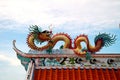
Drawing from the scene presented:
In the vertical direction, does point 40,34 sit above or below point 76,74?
above

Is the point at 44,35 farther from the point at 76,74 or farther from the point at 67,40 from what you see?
the point at 76,74

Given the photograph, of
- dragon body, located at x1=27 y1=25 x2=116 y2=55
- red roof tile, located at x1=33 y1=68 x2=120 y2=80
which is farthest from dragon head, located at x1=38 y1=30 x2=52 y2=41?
red roof tile, located at x1=33 y1=68 x2=120 y2=80

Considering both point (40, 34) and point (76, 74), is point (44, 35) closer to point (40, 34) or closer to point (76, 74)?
point (40, 34)

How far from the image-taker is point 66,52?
1423 cm

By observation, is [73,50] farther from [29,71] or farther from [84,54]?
[29,71]

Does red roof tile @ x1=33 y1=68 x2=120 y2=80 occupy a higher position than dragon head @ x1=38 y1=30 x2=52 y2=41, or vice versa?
dragon head @ x1=38 y1=30 x2=52 y2=41

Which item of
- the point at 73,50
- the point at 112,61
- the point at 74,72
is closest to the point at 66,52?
the point at 73,50

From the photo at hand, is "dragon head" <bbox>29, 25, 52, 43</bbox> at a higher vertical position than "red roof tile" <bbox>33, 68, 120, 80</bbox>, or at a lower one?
higher

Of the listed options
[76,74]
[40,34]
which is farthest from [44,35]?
[76,74]

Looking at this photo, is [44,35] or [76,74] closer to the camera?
[76,74]

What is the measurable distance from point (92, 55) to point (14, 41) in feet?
11.7

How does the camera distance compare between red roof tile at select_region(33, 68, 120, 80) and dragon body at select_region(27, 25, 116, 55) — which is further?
dragon body at select_region(27, 25, 116, 55)

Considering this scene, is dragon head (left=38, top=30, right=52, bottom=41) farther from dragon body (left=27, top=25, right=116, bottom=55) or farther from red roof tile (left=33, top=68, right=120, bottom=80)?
red roof tile (left=33, top=68, right=120, bottom=80)

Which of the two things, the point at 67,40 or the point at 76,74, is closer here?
the point at 76,74
